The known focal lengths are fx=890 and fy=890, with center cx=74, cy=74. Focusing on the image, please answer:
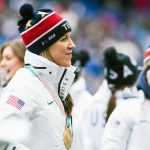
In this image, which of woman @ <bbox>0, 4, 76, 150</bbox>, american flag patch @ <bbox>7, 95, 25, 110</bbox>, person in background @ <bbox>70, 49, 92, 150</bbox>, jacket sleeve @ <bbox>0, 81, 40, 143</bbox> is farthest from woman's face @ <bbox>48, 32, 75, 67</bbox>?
person in background @ <bbox>70, 49, 92, 150</bbox>

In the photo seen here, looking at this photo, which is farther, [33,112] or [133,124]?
[133,124]

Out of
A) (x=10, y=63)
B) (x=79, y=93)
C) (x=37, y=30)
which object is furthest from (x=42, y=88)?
(x=79, y=93)

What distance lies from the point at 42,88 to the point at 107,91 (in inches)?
135

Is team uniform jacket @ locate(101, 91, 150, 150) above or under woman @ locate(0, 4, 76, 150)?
under

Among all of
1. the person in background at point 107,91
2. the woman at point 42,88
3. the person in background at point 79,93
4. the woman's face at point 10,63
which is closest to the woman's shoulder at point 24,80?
the woman at point 42,88

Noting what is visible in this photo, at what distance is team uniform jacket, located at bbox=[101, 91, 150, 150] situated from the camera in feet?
23.8

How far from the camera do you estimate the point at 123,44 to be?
22.8 m

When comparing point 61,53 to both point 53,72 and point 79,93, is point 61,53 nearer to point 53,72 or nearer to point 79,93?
point 53,72

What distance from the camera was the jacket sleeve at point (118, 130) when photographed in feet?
24.2

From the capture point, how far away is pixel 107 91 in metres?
9.40

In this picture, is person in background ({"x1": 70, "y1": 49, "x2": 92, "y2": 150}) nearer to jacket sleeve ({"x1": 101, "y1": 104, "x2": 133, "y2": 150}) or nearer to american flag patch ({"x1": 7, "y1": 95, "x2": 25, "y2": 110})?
jacket sleeve ({"x1": 101, "y1": 104, "x2": 133, "y2": 150})

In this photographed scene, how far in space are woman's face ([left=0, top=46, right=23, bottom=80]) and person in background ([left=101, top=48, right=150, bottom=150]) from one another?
127 centimetres

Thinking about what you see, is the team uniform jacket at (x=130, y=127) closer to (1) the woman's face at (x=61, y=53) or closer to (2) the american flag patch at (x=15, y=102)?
(1) the woman's face at (x=61, y=53)

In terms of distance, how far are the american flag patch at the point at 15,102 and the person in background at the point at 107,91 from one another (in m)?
3.44
